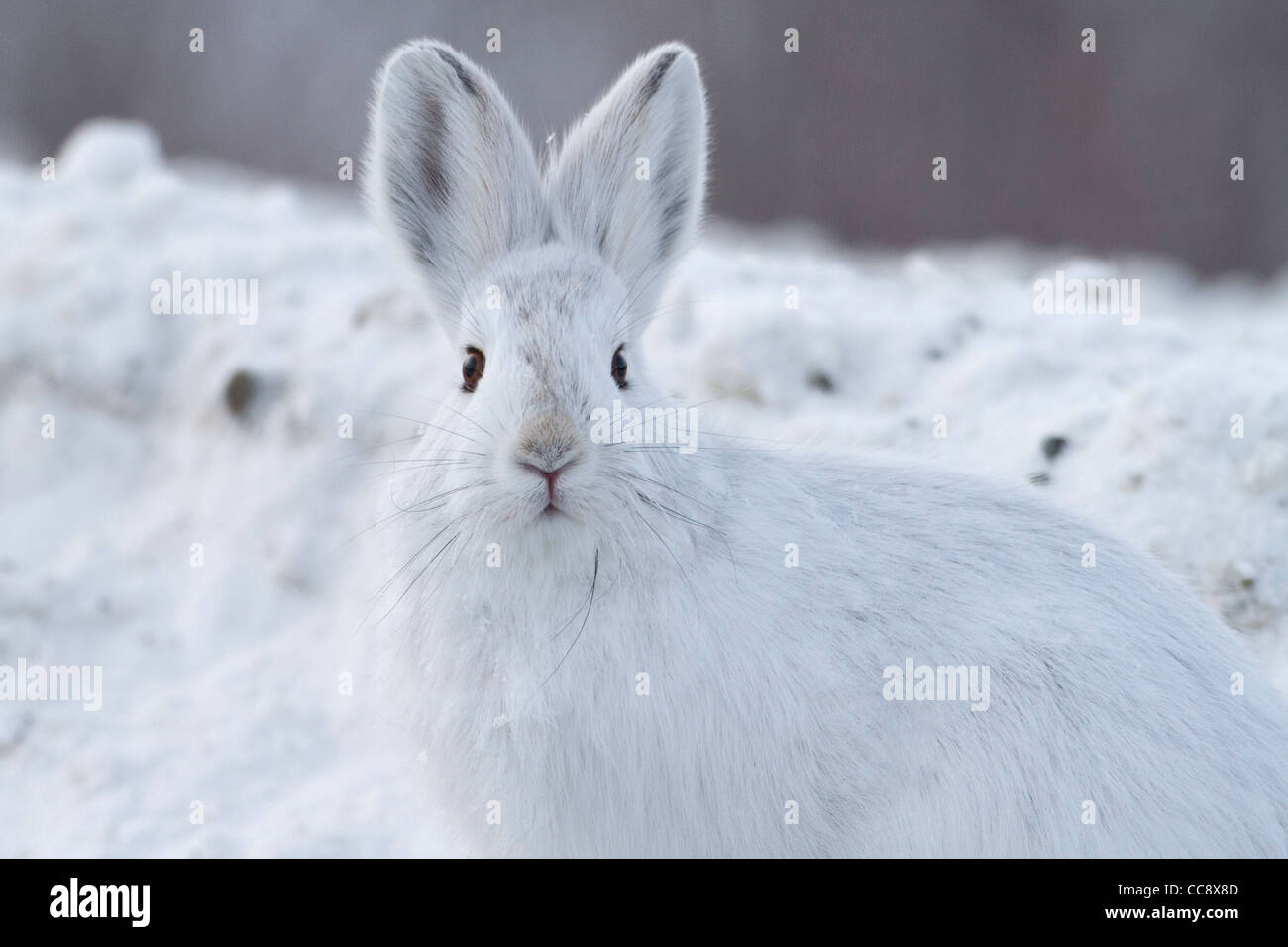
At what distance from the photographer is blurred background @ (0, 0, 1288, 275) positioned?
289 inches

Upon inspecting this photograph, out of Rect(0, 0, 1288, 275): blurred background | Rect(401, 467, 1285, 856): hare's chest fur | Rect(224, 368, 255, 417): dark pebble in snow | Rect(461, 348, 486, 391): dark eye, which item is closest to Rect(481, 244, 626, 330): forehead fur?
Rect(461, 348, 486, 391): dark eye

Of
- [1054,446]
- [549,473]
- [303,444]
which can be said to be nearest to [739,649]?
[549,473]

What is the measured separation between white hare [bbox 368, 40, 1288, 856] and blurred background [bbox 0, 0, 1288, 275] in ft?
11.7

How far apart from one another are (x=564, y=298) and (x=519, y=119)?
22.7 inches

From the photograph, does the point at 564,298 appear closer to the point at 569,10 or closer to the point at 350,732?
the point at 350,732

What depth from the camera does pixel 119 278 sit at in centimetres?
551

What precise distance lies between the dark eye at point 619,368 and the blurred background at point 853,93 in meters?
3.41

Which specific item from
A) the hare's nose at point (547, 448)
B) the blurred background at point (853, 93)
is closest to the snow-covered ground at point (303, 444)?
the hare's nose at point (547, 448)

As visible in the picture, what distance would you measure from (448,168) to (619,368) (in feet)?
2.33

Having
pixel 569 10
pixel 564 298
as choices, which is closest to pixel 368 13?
pixel 569 10

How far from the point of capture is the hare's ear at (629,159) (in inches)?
126

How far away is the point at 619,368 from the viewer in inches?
120

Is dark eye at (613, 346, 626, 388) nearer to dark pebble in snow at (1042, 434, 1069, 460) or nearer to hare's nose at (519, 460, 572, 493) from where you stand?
hare's nose at (519, 460, 572, 493)

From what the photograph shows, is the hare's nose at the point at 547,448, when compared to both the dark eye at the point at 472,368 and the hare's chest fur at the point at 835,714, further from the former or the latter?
the dark eye at the point at 472,368
